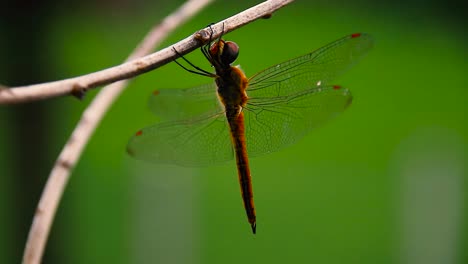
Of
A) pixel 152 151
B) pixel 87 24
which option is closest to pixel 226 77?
pixel 152 151

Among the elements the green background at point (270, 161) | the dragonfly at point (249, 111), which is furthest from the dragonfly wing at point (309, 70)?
the green background at point (270, 161)

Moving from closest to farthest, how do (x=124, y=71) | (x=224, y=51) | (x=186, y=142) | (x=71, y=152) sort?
(x=124, y=71), (x=71, y=152), (x=224, y=51), (x=186, y=142)

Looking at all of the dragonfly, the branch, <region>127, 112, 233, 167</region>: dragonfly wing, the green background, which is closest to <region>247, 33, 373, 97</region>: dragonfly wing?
the dragonfly

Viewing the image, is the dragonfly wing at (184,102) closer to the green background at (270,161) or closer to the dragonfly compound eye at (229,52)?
the dragonfly compound eye at (229,52)

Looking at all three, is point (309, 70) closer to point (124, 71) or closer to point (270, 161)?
point (124, 71)

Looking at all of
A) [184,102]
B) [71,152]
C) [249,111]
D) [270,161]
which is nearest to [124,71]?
[71,152]

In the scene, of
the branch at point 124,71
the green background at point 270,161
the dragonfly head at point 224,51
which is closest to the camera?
the branch at point 124,71

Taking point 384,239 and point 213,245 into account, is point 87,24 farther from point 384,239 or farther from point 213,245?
point 384,239

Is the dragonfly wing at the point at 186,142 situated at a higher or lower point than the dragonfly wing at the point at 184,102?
lower
